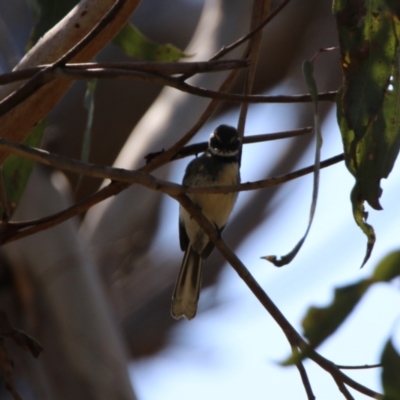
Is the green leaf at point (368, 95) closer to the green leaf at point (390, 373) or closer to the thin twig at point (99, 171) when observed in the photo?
the thin twig at point (99, 171)

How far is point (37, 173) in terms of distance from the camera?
3389 mm

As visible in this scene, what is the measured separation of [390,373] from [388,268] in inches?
5.2

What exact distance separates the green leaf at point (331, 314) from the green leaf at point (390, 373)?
0.29 feet

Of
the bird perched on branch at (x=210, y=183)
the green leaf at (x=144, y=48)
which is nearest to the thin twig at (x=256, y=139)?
the green leaf at (x=144, y=48)

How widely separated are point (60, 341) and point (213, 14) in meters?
1.78

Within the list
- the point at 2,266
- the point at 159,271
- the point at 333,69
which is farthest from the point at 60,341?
the point at 333,69

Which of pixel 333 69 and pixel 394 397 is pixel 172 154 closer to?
pixel 394 397

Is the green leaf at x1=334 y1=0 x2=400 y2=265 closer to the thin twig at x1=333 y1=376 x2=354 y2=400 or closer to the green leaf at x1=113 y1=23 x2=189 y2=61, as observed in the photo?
the thin twig at x1=333 y1=376 x2=354 y2=400

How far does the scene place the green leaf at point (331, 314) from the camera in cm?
100

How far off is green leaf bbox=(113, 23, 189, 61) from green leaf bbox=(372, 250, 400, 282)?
1065mm

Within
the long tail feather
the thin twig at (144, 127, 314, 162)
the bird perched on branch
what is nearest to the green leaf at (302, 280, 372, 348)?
the thin twig at (144, 127, 314, 162)

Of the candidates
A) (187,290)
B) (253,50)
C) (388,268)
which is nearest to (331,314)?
(388,268)

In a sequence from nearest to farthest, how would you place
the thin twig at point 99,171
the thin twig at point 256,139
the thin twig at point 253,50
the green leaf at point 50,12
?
the thin twig at point 99,171
the thin twig at point 256,139
the thin twig at point 253,50
the green leaf at point 50,12

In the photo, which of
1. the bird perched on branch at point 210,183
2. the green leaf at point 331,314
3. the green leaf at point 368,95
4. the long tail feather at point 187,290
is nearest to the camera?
the green leaf at point 331,314
